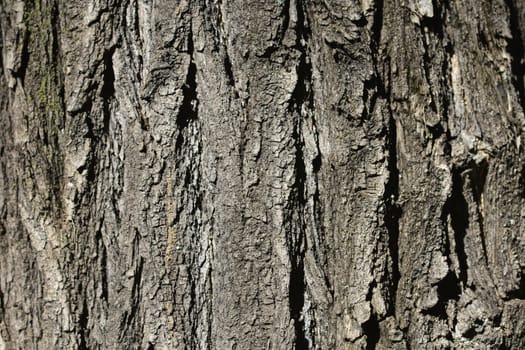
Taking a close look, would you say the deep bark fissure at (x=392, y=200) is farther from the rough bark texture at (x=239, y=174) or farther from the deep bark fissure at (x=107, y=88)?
the deep bark fissure at (x=107, y=88)

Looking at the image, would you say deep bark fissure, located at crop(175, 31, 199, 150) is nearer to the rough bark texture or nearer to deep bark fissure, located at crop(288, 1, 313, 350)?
the rough bark texture

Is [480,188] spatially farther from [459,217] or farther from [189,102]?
[189,102]

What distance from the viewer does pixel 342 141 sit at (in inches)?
59.7

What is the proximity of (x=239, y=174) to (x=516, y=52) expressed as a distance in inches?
32.9

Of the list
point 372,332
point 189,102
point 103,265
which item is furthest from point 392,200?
point 103,265

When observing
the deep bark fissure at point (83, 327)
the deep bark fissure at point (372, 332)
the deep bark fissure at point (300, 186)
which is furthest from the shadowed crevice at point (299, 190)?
the deep bark fissure at point (83, 327)

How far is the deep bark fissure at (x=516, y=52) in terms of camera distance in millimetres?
1688

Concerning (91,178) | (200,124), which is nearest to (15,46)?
(91,178)

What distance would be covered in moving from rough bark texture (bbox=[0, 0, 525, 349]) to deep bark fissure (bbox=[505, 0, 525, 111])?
0.18 m

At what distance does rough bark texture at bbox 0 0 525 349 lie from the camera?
58.4 inches

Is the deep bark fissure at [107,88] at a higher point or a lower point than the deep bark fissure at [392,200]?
higher

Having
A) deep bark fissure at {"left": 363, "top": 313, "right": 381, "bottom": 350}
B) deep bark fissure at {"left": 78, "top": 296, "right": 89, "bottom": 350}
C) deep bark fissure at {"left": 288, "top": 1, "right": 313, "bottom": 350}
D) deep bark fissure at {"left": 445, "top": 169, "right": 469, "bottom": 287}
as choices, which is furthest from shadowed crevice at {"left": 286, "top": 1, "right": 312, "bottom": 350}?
deep bark fissure at {"left": 78, "top": 296, "right": 89, "bottom": 350}

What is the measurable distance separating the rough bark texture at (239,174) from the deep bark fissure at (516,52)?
0.58 feet

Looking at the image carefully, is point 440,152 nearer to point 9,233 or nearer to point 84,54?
point 84,54
